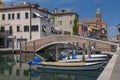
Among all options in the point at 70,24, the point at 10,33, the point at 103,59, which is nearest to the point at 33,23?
the point at 10,33

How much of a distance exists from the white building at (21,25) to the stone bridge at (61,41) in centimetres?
270

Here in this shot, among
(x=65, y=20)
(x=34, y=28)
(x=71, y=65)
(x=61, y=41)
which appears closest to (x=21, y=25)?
(x=34, y=28)

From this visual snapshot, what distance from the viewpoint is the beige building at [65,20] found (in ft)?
208

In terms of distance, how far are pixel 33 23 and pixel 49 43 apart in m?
5.09

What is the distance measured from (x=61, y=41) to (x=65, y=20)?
73.9 ft

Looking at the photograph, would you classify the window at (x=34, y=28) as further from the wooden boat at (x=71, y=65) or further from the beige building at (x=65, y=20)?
the wooden boat at (x=71, y=65)

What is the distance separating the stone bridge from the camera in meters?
39.0

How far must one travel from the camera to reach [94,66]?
23.0 m

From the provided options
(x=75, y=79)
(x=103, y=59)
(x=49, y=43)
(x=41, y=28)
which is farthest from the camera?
(x=41, y=28)

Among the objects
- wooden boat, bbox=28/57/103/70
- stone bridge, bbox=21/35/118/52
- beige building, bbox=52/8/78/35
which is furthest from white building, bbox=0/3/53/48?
wooden boat, bbox=28/57/103/70

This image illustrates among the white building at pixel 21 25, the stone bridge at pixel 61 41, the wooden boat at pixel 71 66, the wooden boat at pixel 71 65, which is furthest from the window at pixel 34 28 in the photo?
the wooden boat at pixel 71 66

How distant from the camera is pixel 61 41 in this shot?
4272 cm

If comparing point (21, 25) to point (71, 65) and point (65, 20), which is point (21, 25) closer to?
point (65, 20)

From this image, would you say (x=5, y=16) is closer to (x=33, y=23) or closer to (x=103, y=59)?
(x=33, y=23)
